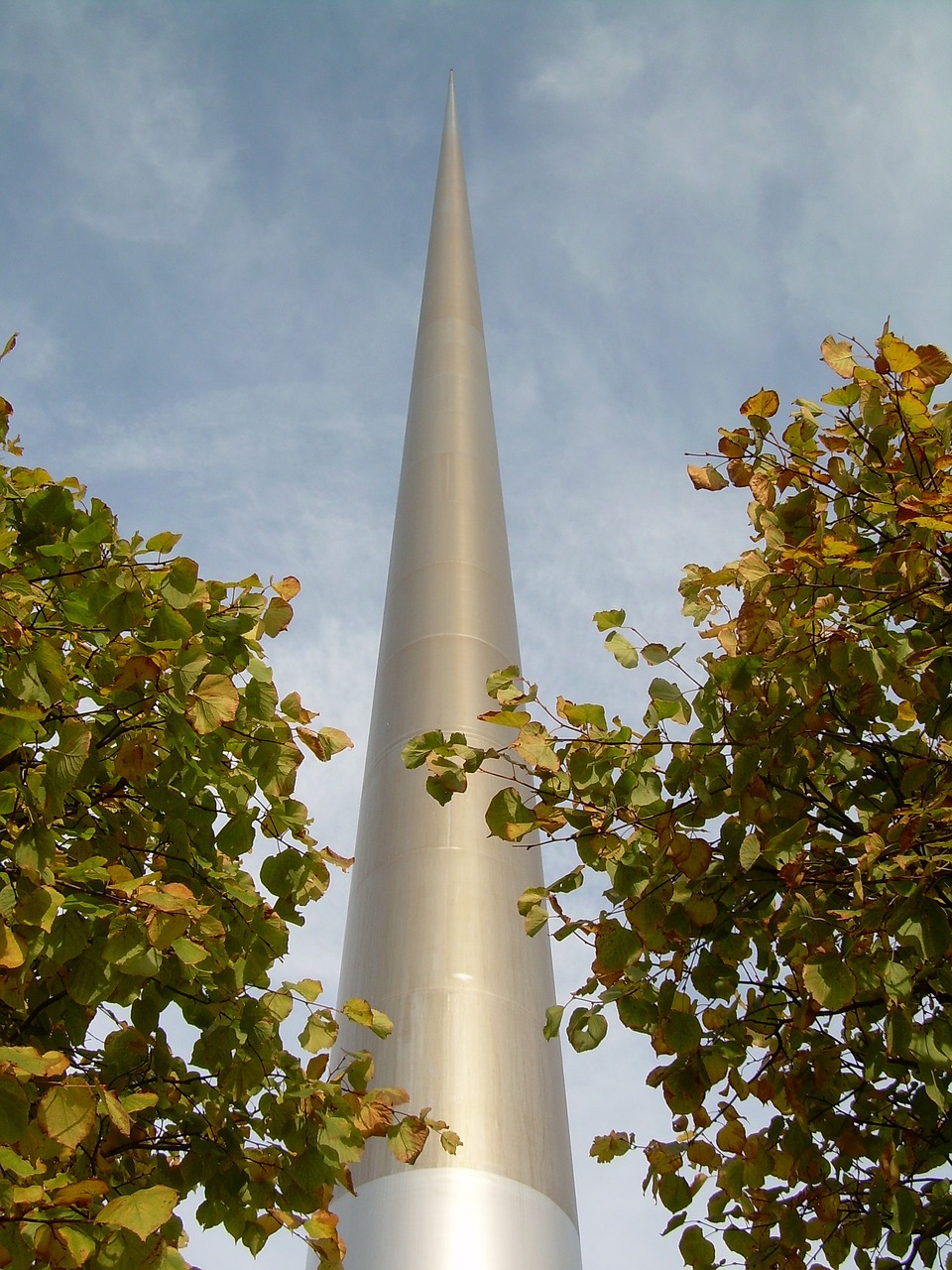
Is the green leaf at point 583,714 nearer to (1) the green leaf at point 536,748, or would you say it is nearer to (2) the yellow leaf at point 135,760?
(1) the green leaf at point 536,748

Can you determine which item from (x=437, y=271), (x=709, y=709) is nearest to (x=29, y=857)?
(x=709, y=709)

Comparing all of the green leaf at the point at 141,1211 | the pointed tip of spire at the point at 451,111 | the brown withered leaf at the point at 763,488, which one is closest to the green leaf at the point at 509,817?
the brown withered leaf at the point at 763,488

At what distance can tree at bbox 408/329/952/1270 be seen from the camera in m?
4.01

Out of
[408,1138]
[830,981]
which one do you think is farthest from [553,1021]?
[830,981]

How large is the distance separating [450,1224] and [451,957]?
176 cm

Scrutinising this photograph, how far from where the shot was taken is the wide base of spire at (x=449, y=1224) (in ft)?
22.3

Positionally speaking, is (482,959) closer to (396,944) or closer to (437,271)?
(396,944)

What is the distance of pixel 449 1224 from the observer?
22.5ft

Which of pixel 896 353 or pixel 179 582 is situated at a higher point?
pixel 896 353

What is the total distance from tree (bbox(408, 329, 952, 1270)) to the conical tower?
2769mm

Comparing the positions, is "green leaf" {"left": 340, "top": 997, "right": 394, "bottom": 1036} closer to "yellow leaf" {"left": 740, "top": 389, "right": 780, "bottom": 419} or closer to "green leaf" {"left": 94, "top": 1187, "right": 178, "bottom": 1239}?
"green leaf" {"left": 94, "top": 1187, "right": 178, "bottom": 1239}

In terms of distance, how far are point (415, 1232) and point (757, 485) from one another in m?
4.96

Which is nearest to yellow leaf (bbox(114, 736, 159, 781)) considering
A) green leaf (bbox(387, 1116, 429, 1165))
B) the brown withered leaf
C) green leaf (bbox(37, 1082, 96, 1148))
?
green leaf (bbox(37, 1082, 96, 1148))

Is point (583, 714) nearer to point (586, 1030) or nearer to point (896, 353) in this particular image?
point (586, 1030)
